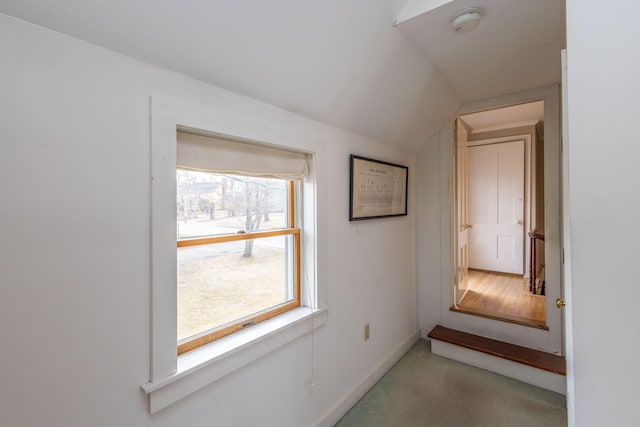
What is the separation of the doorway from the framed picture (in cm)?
141

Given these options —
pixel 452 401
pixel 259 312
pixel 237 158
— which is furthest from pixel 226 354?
pixel 452 401

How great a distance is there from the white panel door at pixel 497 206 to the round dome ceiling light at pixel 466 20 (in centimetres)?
363

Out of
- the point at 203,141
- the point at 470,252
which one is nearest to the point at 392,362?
the point at 203,141

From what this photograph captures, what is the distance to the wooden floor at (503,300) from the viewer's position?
2.71 meters

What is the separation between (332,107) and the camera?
65.8 inches

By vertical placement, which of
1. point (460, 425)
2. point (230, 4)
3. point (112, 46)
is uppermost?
point (230, 4)

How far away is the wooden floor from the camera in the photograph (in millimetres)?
2711

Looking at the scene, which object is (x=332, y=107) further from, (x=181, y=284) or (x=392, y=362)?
(x=392, y=362)

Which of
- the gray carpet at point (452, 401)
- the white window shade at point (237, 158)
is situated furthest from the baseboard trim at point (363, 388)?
the white window shade at point (237, 158)

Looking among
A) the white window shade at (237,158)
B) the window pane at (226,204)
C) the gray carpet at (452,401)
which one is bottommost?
the gray carpet at (452,401)

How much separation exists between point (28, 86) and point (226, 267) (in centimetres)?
95

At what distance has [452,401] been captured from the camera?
81.3 inches

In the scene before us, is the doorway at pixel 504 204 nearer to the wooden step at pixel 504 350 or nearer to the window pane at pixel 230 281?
the wooden step at pixel 504 350

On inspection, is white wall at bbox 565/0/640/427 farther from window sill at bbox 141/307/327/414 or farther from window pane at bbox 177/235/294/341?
window pane at bbox 177/235/294/341
